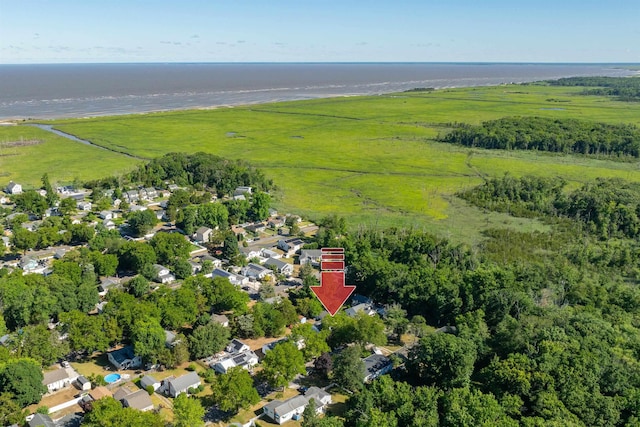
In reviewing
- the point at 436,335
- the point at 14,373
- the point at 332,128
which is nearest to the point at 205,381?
the point at 14,373

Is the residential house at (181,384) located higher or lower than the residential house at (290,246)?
lower

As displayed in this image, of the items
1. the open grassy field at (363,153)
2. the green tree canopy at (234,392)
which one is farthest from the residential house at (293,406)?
the open grassy field at (363,153)

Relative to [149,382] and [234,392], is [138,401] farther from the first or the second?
[234,392]

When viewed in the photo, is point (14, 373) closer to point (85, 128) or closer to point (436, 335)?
point (436, 335)

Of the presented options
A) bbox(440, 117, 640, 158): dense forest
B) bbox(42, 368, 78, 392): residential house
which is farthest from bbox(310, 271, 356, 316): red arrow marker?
bbox(440, 117, 640, 158): dense forest

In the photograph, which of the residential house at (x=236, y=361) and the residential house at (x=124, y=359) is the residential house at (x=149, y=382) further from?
the residential house at (x=236, y=361)

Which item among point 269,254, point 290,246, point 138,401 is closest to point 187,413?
point 138,401
